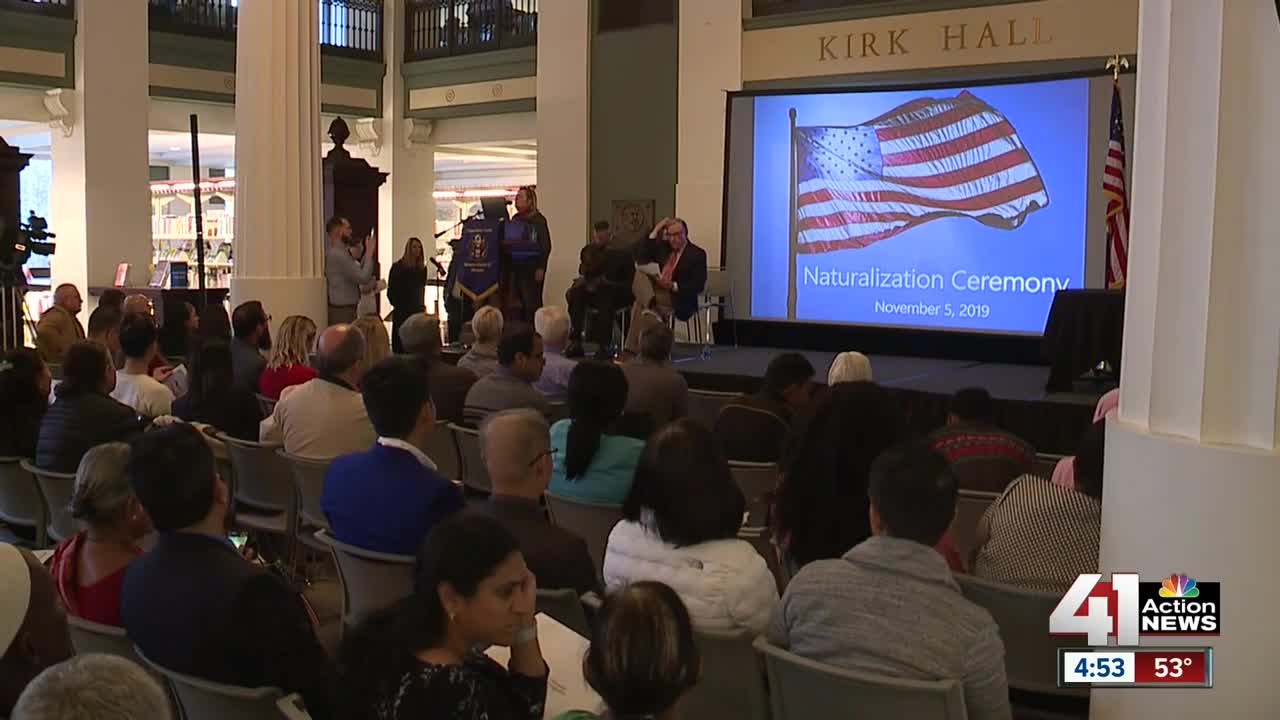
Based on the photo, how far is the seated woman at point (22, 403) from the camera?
517 cm

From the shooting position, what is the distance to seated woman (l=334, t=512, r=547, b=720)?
1.97m

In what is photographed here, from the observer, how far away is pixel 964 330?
35.5 feet

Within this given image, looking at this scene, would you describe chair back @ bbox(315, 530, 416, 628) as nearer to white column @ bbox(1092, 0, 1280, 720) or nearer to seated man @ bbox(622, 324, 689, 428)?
white column @ bbox(1092, 0, 1280, 720)

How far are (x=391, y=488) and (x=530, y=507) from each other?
1.58ft

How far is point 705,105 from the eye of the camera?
42.8ft

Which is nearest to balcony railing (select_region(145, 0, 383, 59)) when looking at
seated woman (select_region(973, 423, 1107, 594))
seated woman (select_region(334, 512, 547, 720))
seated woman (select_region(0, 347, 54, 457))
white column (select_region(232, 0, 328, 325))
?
white column (select_region(232, 0, 328, 325))

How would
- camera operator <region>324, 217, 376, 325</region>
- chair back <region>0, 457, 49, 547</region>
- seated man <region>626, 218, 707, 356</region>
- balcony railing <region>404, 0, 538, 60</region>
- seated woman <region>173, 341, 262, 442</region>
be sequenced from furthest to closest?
1. balcony railing <region>404, 0, 538, 60</region>
2. seated man <region>626, 218, 707, 356</region>
3. camera operator <region>324, 217, 376, 325</region>
4. seated woman <region>173, 341, 262, 442</region>
5. chair back <region>0, 457, 49, 547</region>

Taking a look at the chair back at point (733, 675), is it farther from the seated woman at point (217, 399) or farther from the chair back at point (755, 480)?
the seated woman at point (217, 399)

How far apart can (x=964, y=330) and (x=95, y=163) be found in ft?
33.1

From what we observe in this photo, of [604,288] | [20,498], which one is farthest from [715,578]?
[604,288]

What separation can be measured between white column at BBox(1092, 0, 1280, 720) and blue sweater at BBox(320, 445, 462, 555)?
173 cm

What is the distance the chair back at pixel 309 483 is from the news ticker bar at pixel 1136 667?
2619 millimetres

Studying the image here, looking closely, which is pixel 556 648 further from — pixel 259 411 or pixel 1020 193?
pixel 1020 193

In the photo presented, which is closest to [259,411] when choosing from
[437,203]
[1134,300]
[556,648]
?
[556,648]
